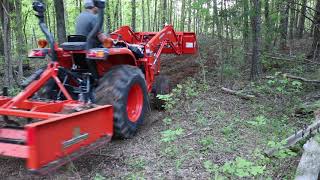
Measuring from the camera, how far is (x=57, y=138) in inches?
160

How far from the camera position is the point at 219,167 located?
461 cm

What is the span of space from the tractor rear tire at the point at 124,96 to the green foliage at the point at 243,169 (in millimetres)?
1730

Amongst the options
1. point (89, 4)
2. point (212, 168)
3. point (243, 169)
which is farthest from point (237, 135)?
point (89, 4)

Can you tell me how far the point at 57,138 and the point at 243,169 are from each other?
83.0 inches

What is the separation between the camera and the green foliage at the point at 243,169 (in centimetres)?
413

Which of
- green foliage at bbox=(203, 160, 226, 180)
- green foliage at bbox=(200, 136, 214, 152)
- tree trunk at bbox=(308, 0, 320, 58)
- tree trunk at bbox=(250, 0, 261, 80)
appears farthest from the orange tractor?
tree trunk at bbox=(308, 0, 320, 58)

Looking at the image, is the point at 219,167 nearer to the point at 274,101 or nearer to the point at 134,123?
the point at 134,123

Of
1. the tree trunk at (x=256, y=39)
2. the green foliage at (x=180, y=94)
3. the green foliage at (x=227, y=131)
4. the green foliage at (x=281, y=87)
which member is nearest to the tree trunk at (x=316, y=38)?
the tree trunk at (x=256, y=39)

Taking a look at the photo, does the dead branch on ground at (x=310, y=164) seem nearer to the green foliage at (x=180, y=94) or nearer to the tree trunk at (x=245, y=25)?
the green foliage at (x=180, y=94)

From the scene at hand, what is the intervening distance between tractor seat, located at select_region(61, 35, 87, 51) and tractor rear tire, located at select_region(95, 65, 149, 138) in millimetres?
577

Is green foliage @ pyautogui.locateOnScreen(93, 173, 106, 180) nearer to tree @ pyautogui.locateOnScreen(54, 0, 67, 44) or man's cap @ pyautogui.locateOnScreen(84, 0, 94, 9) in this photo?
man's cap @ pyautogui.locateOnScreen(84, 0, 94, 9)

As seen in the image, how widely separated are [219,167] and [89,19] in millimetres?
2964

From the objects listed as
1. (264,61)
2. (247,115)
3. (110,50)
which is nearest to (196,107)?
(247,115)

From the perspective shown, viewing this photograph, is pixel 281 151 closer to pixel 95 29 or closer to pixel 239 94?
pixel 95 29
